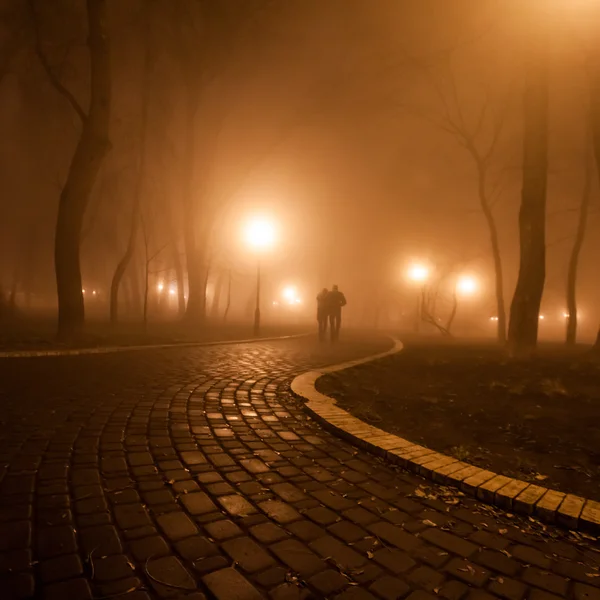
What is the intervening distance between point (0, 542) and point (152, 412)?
277cm

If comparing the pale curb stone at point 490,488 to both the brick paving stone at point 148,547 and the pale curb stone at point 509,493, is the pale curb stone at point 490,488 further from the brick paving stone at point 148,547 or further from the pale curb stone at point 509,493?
the brick paving stone at point 148,547

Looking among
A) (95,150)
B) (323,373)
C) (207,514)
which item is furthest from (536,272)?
(95,150)

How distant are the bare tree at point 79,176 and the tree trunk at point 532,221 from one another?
11917mm

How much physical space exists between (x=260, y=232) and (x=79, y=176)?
8.27 meters

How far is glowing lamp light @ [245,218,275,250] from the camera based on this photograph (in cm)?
1816

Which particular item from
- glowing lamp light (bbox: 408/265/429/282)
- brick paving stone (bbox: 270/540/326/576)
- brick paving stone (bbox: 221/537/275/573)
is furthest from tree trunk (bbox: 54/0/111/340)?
glowing lamp light (bbox: 408/265/429/282)

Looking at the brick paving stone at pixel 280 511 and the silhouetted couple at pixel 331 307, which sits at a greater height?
the silhouetted couple at pixel 331 307

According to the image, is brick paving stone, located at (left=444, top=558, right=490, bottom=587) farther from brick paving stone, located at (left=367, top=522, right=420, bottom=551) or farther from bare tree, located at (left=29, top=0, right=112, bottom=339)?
bare tree, located at (left=29, top=0, right=112, bottom=339)

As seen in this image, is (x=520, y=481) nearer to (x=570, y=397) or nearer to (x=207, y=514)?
(x=207, y=514)

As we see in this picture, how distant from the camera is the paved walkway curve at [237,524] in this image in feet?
6.54

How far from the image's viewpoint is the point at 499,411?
212 inches

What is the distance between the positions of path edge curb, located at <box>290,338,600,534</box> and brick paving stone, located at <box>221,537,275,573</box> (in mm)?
1802

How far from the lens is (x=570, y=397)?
5.95m

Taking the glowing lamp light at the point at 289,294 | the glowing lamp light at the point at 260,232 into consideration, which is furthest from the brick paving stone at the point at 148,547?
the glowing lamp light at the point at 289,294
